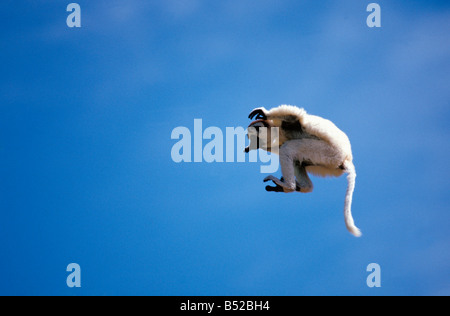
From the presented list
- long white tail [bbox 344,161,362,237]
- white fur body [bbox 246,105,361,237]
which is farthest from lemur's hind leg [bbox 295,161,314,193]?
long white tail [bbox 344,161,362,237]

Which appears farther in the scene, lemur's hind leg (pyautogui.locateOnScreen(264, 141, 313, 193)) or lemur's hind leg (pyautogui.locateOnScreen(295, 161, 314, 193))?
lemur's hind leg (pyautogui.locateOnScreen(295, 161, 314, 193))

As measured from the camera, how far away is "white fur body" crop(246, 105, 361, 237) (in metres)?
11.9

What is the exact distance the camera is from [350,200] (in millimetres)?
11586

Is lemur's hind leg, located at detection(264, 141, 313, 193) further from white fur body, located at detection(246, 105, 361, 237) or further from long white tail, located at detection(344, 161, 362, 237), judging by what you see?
long white tail, located at detection(344, 161, 362, 237)

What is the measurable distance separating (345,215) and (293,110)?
2464mm

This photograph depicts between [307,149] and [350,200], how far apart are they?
1.39 m

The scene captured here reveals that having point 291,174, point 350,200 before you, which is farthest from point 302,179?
point 350,200

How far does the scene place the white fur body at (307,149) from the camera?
11.9 m

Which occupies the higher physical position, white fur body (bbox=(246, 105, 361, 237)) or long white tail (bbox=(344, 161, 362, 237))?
white fur body (bbox=(246, 105, 361, 237))

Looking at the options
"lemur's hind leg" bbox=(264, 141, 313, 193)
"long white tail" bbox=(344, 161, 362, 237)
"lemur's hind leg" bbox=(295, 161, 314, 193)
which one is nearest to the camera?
"long white tail" bbox=(344, 161, 362, 237)

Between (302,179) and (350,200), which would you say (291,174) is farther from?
(350,200)

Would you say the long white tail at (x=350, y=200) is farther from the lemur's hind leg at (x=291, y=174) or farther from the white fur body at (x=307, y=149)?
the lemur's hind leg at (x=291, y=174)
